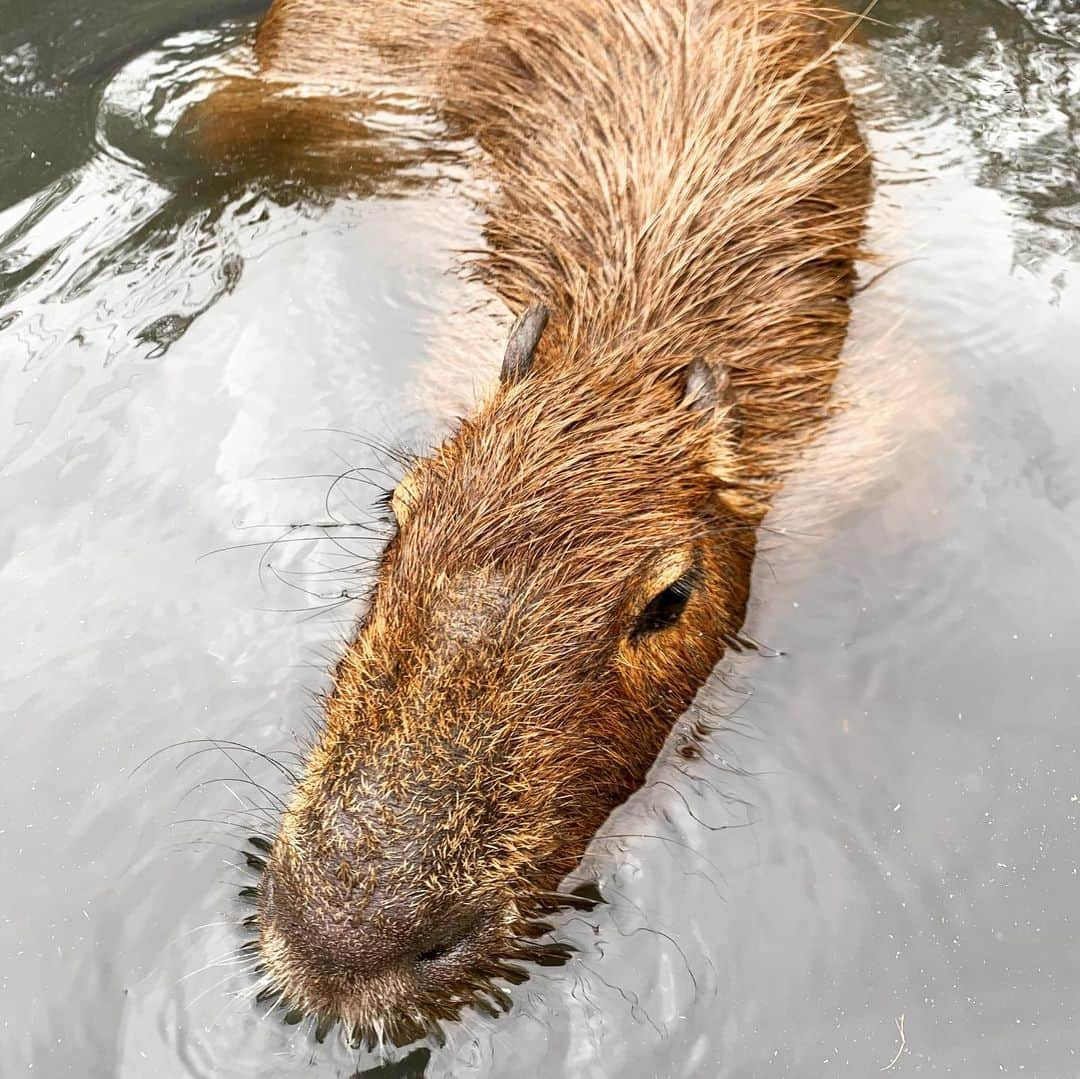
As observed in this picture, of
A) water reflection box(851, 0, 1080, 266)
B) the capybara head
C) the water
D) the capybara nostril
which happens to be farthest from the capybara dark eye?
water reflection box(851, 0, 1080, 266)

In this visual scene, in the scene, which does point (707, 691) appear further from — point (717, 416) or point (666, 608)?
point (717, 416)

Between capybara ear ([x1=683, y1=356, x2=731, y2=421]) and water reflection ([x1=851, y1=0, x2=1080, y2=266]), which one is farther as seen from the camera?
water reflection ([x1=851, y1=0, x2=1080, y2=266])

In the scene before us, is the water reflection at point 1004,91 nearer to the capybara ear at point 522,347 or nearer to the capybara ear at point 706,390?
the capybara ear at point 706,390

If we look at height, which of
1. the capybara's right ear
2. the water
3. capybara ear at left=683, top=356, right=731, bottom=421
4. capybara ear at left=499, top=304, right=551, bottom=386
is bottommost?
the water

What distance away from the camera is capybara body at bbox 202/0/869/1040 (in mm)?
2758

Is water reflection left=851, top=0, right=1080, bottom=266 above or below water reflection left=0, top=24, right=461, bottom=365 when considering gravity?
below

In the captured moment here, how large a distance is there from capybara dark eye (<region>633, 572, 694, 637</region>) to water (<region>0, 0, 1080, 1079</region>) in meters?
0.50

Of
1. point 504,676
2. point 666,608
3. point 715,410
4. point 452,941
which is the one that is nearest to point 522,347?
point 715,410

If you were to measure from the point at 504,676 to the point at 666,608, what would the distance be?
27.8 inches

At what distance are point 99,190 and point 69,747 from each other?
291 centimetres

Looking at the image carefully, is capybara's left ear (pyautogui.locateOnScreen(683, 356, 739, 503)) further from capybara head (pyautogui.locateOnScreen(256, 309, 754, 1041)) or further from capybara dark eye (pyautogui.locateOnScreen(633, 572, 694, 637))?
capybara dark eye (pyautogui.locateOnScreen(633, 572, 694, 637))

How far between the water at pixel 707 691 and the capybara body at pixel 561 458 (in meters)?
0.30

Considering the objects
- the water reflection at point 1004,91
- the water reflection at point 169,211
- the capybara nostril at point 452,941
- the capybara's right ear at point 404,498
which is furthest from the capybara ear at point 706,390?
the water reflection at point 1004,91

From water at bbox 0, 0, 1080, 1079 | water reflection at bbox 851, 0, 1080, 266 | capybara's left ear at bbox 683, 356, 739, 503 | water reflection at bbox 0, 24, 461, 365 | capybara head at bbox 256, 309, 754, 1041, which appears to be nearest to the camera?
capybara head at bbox 256, 309, 754, 1041
